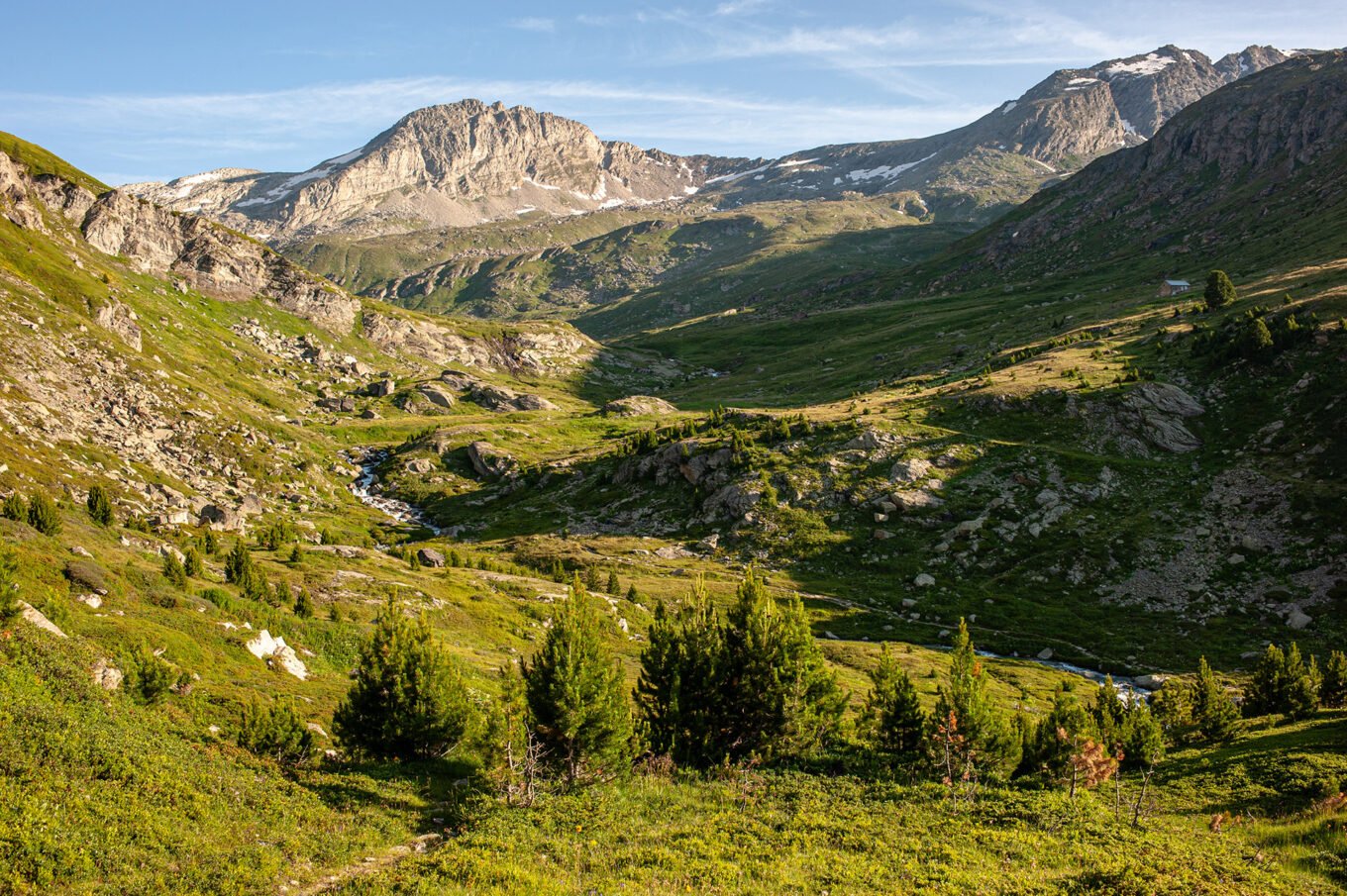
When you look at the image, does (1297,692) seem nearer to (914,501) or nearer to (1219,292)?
(914,501)

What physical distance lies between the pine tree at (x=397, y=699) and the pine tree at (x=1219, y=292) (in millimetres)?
145047

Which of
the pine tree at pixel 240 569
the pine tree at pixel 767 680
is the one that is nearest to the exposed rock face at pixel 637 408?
the pine tree at pixel 240 569

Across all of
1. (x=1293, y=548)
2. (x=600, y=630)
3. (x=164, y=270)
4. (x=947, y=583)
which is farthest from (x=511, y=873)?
(x=164, y=270)

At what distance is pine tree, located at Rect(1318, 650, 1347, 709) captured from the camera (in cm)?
4088

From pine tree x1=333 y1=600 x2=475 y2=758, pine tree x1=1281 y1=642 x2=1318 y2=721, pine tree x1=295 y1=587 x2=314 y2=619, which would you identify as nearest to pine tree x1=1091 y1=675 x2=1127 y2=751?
pine tree x1=1281 y1=642 x2=1318 y2=721

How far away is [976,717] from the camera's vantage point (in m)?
31.0

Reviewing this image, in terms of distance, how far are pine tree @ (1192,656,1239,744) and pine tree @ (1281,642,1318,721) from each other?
3.60 m

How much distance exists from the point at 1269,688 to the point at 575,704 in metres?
41.3

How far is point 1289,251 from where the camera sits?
6171 inches

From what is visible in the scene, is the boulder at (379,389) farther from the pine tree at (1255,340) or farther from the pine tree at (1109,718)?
the pine tree at (1109,718)

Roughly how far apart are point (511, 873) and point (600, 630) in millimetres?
11663

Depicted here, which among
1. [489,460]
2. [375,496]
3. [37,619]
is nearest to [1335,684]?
[37,619]

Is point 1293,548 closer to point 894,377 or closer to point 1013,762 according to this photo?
point 1013,762

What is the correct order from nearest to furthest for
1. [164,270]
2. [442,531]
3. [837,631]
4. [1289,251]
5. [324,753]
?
1. [324,753]
2. [837,631]
3. [442,531]
4. [1289,251]
5. [164,270]
